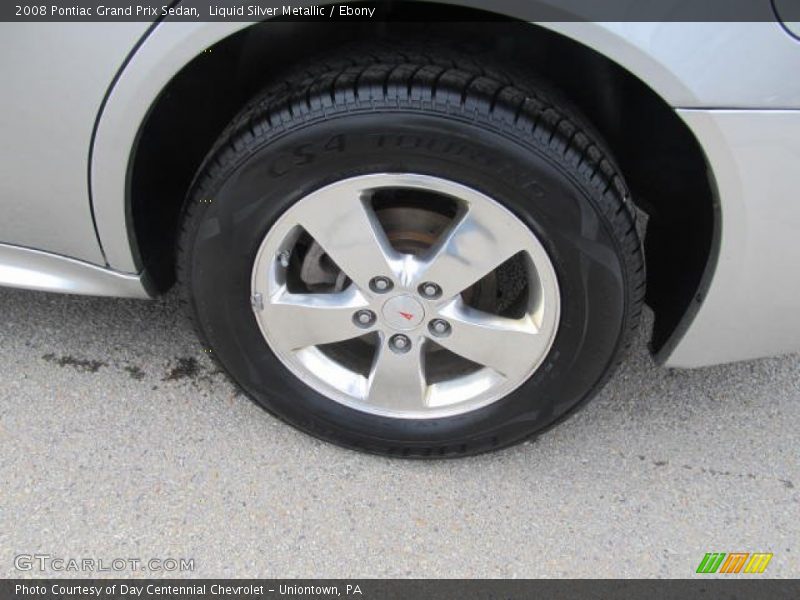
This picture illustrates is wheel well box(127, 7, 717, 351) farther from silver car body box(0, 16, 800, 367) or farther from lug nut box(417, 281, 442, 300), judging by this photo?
lug nut box(417, 281, 442, 300)

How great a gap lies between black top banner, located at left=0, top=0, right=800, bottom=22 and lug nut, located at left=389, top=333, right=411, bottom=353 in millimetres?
675

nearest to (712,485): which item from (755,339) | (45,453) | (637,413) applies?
(637,413)

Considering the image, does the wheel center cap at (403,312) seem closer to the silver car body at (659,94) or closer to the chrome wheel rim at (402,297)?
the chrome wheel rim at (402,297)

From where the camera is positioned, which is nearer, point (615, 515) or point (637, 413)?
point (615, 515)

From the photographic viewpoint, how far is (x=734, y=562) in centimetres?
189

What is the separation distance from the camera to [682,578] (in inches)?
72.7

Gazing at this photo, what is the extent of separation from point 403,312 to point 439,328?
9 cm

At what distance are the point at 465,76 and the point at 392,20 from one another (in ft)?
0.69

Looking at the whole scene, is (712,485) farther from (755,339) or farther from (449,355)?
(449,355)
